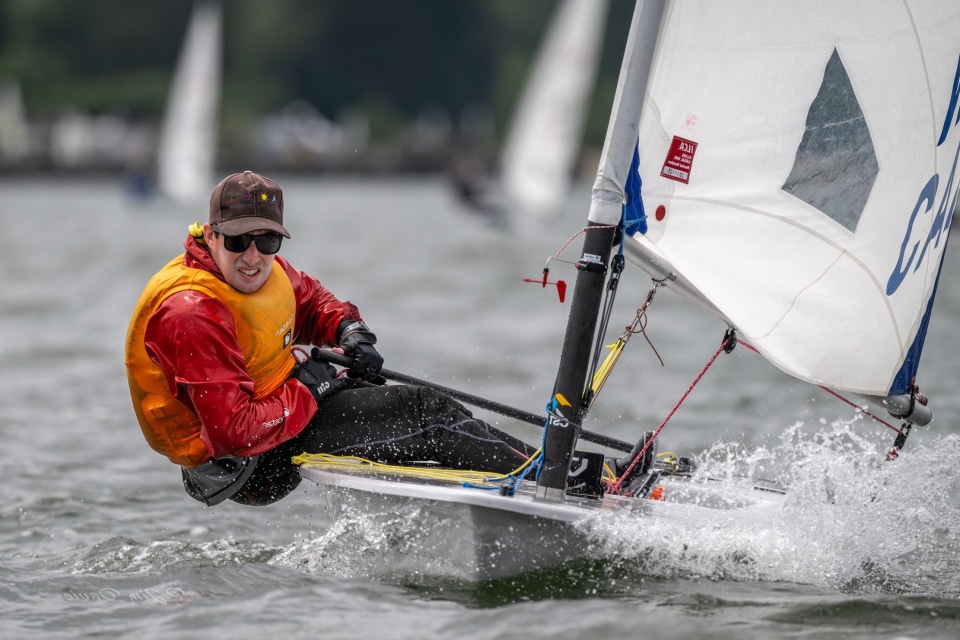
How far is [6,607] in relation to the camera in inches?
155

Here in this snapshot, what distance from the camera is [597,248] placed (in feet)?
12.4

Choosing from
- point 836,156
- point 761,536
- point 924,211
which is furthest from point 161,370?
point 924,211

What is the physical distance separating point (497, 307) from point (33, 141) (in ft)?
127

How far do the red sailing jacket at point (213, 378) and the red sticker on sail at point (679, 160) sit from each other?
1.21 m

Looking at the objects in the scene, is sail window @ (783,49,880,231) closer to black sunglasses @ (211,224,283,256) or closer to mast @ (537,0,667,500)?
mast @ (537,0,667,500)

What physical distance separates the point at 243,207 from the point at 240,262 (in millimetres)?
151

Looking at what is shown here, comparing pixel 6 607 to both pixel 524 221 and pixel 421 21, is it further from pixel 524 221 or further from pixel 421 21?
pixel 421 21

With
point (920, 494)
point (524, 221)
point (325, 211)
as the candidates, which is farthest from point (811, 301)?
point (325, 211)

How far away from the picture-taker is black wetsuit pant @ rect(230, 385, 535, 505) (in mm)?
4066

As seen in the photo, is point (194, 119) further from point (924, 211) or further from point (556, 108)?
point (924, 211)

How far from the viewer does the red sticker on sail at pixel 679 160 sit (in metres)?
3.81

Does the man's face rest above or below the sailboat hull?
above

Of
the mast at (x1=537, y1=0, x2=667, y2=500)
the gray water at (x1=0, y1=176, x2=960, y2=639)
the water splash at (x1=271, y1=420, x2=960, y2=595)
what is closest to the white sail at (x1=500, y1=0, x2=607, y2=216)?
the gray water at (x1=0, y1=176, x2=960, y2=639)

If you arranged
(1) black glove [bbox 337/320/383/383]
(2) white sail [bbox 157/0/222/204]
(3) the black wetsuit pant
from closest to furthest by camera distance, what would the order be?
(3) the black wetsuit pant
(1) black glove [bbox 337/320/383/383]
(2) white sail [bbox 157/0/222/204]
